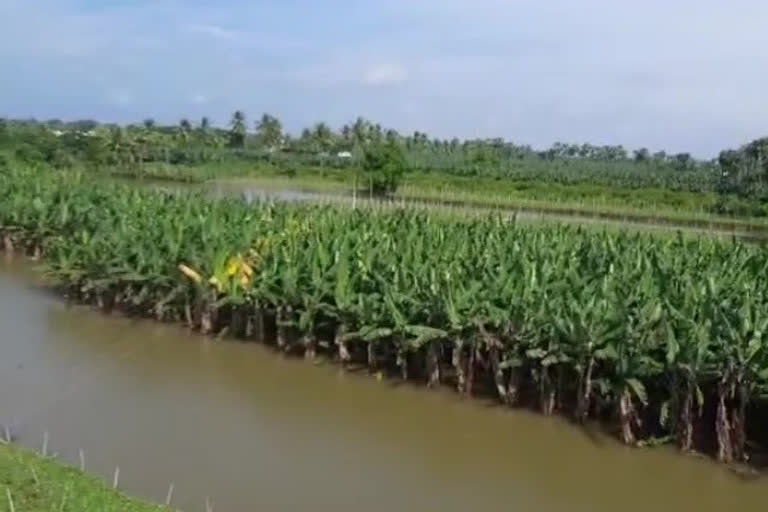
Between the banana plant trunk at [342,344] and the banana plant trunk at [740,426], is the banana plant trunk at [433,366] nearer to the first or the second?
the banana plant trunk at [342,344]

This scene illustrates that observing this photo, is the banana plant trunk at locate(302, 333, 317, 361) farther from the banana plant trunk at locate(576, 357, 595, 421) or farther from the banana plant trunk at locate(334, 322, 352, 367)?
the banana plant trunk at locate(576, 357, 595, 421)

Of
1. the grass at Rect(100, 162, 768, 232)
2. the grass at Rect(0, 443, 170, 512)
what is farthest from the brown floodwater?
the grass at Rect(100, 162, 768, 232)

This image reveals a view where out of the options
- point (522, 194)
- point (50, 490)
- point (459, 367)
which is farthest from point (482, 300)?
point (522, 194)

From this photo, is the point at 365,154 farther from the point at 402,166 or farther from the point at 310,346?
the point at 310,346

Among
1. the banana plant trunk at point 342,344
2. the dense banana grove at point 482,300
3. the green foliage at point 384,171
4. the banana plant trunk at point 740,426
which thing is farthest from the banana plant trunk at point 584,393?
the green foliage at point 384,171

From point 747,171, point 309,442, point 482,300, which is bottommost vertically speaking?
point 309,442

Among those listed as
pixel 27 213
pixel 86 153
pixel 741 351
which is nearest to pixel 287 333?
pixel 741 351
